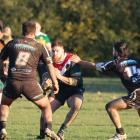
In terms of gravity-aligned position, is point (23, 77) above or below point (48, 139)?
above

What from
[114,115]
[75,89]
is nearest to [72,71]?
[75,89]

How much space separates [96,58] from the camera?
51031mm

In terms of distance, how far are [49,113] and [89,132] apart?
6.74 ft

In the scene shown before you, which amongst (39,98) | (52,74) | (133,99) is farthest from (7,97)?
(133,99)

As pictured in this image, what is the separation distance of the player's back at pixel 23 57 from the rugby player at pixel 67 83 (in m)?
1.11

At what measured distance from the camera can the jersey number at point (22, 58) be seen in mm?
12188

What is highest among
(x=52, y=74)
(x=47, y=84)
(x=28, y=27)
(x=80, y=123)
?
(x=28, y=27)

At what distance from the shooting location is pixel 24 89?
40.0ft

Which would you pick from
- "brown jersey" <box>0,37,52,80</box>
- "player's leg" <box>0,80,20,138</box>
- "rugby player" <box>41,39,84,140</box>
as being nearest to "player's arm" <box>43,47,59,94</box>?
"brown jersey" <box>0,37,52,80</box>

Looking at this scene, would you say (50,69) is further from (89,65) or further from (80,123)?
(80,123)

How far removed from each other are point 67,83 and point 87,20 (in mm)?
38443

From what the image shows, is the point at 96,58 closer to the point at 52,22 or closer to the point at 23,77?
the point at 52,22

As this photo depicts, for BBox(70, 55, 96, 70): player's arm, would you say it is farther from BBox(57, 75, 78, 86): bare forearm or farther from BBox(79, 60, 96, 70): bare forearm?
BBox(57, 75, 78, 86): bare forearm

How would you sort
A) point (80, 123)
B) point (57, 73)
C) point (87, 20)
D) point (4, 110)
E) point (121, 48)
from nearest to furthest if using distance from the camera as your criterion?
point (4, 110)
point (121, 48)
point (57, 73)
point (80, 123)
point (87, 20)
